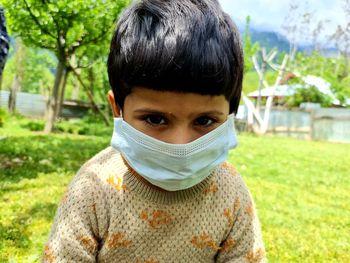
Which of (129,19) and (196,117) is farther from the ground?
(129,19)

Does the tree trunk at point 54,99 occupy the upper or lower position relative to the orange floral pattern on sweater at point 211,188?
lower

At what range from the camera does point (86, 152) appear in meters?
7.37

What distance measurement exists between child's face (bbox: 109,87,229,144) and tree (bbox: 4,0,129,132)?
24.3 ft

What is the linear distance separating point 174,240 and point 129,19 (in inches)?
32.0

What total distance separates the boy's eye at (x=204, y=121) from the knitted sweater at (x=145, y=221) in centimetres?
30

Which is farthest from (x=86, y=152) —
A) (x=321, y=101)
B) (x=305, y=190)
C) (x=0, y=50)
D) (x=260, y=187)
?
(x=321, y=101)

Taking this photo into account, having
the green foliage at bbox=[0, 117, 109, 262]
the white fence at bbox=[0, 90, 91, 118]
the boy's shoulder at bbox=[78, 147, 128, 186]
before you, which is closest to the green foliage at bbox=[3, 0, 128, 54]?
the green foliage at bbox=[0, 117, 109, 262]

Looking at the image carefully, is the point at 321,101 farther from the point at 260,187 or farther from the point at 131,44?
the point at 131,44

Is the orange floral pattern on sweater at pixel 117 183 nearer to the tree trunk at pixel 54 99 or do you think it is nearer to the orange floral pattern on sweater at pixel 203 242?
the orange floral pattern on sweater at pixel 203 242

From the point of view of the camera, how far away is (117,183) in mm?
1577

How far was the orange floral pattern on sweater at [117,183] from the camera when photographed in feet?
5.14

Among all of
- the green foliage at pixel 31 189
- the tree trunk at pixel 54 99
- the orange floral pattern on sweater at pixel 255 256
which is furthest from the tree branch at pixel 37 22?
the orange floral pattern on sweater at pixel 255 256

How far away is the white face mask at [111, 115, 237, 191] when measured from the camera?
1387 mm

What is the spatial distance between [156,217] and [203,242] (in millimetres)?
214
